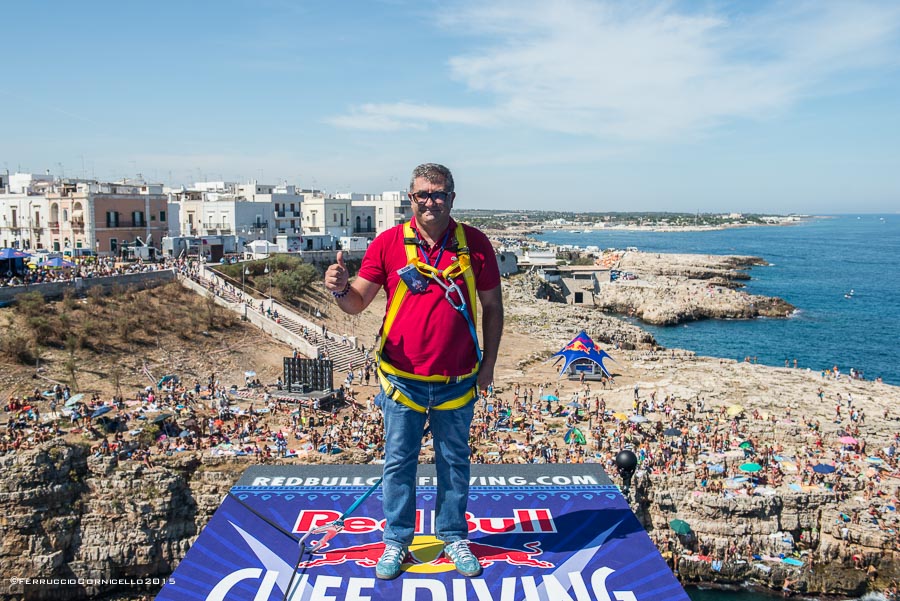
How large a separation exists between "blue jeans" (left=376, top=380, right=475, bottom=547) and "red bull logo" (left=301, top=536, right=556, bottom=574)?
12 cm

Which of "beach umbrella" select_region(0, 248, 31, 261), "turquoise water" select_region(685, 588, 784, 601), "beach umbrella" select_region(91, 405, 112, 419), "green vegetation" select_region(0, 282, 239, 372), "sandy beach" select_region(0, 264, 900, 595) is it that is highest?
"beach umbrella" select_region(0, 248, 31, 261)

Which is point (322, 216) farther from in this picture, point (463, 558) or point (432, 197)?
point (463, 558)

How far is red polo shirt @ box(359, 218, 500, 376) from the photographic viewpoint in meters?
5.09

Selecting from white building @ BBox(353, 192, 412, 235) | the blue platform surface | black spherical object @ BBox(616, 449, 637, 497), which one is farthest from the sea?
white building @ BBox(353, 192, 412, 235)

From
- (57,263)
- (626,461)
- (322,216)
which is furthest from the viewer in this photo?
(322,216)

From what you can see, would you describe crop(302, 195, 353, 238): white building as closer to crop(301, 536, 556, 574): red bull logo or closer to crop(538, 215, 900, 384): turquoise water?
crop(538, 215, 900, 384): turquoise water

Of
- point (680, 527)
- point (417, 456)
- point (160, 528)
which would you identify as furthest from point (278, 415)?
point (417, 456)

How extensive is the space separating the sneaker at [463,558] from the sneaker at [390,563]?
0.35m

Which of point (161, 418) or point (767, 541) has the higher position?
point (161, 418)

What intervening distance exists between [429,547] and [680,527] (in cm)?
1221

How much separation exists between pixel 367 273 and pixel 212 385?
19937 mm

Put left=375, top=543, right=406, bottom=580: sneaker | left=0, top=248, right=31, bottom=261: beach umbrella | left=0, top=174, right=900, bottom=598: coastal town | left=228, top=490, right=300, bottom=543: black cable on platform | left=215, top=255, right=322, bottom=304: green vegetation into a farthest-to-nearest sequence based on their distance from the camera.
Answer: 1. left=215, top=255, right=322, bottom=304: green vegetation
2. left=0, top=248, right=31, bottom=261: beach umbrella
3. left=0, top=174, right=900, bottom=598: coastal town
4. left=228, top=490, right=300, bottom=543: black cable on platform
5. left=375, top=543, right=406, bottom=580: sneaker

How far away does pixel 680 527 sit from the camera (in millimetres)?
15844

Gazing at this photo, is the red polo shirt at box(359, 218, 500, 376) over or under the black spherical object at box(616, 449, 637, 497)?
over
